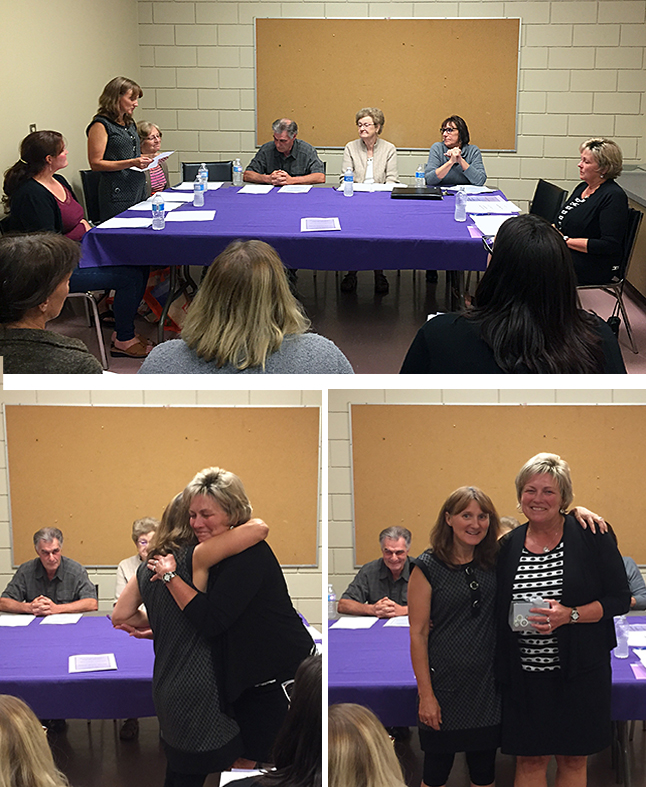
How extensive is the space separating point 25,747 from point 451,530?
562mm

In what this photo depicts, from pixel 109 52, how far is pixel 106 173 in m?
3.05

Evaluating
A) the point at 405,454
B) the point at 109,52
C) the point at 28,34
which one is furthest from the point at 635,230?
Result: the point at 109,52

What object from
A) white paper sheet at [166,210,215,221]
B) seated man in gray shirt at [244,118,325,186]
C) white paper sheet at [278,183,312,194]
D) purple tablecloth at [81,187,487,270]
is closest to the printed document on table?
purple tablecloth at [81,187,487,270]

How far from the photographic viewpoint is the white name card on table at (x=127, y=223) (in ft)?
14.8

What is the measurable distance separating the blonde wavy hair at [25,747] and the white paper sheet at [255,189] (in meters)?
5.20

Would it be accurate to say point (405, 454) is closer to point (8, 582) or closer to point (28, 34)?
point (8, 582)

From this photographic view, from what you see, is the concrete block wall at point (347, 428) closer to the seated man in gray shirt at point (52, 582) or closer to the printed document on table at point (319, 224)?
the seated man in gray shirt at point (52, 582)

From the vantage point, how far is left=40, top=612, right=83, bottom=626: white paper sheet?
96 centimetres

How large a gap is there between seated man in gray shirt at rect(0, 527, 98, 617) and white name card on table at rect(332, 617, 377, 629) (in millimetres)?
282

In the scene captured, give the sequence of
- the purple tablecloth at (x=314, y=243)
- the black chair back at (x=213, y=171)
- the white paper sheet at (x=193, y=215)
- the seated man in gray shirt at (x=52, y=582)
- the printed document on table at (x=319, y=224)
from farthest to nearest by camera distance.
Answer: the black chair back at (x=213, y=171) → the white paper sheet at (x=193, y=215) → the printed document on table at (x=319, y=224) → the purple tablecloth at (x=314, y=243) → the seated man in gray shirt at (x=52, y=582)

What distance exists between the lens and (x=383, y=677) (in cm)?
99

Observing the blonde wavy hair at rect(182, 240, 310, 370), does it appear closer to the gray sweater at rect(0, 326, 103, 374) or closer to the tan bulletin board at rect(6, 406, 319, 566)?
the gray sweater at rect(0, 326, 103, 374)

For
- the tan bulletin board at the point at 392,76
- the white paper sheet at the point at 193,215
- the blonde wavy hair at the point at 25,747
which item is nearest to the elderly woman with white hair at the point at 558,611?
the blonde wavy hair at the point at 25,747

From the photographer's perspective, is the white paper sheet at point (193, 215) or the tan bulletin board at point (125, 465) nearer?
the tan bulletin board at point (125, 465)
